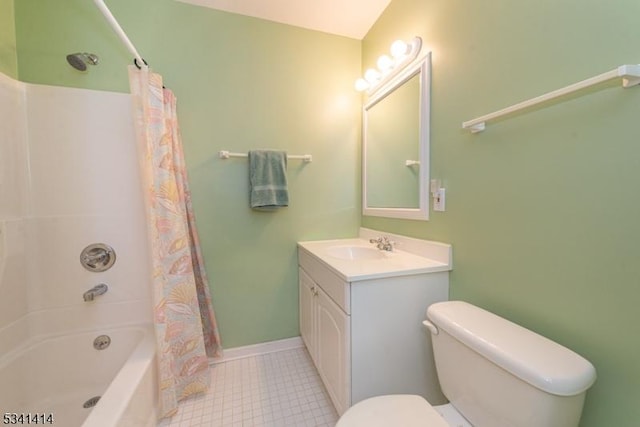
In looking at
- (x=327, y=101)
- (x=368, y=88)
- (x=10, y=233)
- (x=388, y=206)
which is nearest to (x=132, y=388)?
(x=10, y=233)


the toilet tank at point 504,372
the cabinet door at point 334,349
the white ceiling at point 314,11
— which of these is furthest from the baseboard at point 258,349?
the white ceiling at point 314,11

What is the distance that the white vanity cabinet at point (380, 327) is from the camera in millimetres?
1071

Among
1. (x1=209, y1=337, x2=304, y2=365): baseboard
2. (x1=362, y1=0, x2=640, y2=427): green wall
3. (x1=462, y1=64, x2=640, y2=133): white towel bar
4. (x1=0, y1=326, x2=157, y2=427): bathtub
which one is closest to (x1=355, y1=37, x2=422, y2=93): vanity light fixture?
(x1=362, y1=0, x2=640, y2=427): green wall

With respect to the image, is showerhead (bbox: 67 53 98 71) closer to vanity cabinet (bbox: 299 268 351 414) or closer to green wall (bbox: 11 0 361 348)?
green wall (bbox: 11 0 361 348)

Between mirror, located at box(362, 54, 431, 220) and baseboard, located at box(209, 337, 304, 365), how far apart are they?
1.15 m

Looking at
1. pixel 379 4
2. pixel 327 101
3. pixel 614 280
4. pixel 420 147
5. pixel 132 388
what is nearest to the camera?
pixel 614 280

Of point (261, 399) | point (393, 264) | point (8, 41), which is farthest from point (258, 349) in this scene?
point (8, 41)

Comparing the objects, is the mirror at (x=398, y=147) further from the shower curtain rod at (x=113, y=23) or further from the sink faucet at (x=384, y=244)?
the shower curtain rod at (x=113, y=23)

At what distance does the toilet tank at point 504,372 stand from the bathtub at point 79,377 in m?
1.23

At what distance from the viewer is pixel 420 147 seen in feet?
4.50

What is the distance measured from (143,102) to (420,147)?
1.47m

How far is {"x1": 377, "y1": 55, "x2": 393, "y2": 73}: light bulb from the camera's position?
152 cm

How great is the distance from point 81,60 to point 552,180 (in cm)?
230

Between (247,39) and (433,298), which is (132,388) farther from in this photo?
(247,39)
